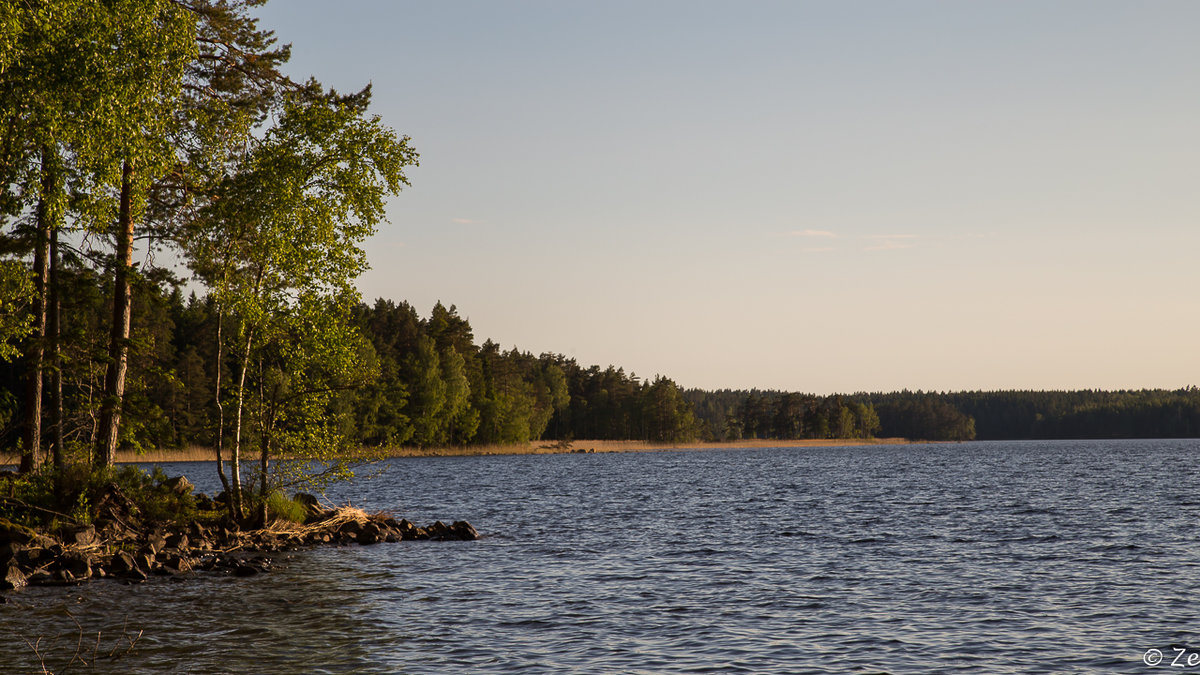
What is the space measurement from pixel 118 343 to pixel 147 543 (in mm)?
6093

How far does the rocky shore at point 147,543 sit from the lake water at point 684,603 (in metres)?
1.15

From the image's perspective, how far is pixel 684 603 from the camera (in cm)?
2205

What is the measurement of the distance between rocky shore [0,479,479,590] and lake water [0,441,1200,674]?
1152 mm

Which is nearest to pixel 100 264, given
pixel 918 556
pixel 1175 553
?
pixel 918 556

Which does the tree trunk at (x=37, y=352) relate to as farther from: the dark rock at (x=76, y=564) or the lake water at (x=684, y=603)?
the lake water at (x=684, y=603)

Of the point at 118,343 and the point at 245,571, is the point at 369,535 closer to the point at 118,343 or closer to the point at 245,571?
the point at 245,571

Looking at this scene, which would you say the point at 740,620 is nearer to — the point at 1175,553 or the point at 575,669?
the point at 575,669

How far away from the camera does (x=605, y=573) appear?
26.9 m


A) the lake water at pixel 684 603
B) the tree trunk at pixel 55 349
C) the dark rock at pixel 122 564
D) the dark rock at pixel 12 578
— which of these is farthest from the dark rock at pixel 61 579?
the tree trunk at pixel 55 349

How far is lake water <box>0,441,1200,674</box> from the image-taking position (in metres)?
16.6

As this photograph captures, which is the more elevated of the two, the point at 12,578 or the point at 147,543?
the point at 147,543

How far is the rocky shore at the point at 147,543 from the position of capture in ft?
80.6

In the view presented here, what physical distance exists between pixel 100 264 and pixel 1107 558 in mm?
32499

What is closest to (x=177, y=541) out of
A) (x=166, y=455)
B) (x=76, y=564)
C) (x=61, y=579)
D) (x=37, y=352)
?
(x=76, y=564)
